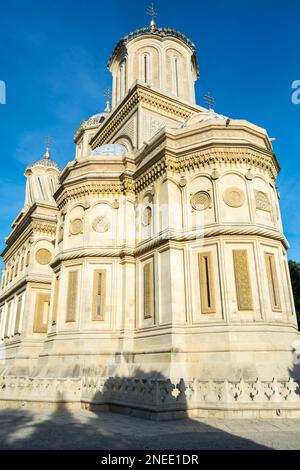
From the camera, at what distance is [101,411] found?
40.3 ft

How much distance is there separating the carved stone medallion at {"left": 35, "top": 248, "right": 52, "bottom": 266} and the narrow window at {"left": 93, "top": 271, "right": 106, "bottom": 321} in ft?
32.5

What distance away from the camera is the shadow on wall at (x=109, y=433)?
7.20 metres

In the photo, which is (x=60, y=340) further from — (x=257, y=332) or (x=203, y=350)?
(x=257, y=332)

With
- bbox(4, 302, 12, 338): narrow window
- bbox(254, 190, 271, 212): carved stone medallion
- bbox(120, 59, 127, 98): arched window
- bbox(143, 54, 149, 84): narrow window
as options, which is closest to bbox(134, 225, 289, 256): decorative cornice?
bbox(254, 190, 271, 212): carved stone medallion

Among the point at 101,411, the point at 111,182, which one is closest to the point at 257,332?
the point at 101,411

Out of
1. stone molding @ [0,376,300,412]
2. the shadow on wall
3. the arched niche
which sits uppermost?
the arched niche

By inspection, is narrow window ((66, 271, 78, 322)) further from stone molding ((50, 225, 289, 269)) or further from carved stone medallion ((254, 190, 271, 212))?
carved stone medallion ((254, 190, 271, 212))

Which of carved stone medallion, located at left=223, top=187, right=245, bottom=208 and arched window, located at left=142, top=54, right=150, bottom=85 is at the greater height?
arched window, located at left=142, top=54, right=150, bottom=85

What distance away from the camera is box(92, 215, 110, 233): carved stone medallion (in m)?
18.7

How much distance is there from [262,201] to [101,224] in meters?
8.29

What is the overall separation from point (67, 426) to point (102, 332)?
7.27 metres

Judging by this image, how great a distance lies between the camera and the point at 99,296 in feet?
57.0

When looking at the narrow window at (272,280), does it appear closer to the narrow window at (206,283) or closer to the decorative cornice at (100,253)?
the narrow window at (206,283)

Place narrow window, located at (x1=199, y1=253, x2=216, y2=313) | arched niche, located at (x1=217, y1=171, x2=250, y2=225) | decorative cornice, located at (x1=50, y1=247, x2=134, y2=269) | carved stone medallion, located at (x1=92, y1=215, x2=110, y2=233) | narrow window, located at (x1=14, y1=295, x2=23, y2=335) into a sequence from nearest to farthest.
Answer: narrow window, located at (x1=199, y1=253, x2=216, y2=313) → arched niche, located at (x1=217, y1=171, x2=250, y2=225) → decorative cornice, located at (x1=50, y1=247, x2=134, y2=269) → carved stone medallion, located at (x1=92, y1=215, x2=110, y2=233) → narrow window, located at (x1=14, y1=295, x2=23, y2=335)
